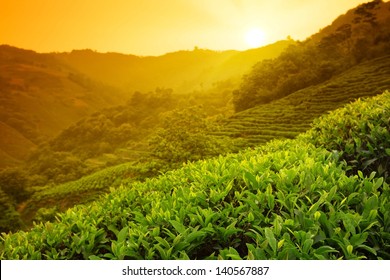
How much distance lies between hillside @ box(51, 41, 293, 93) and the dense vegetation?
1.08 feet

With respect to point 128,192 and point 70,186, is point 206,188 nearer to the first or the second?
point 128,192

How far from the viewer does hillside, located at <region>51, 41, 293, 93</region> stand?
282 inches

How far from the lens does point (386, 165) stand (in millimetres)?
3359

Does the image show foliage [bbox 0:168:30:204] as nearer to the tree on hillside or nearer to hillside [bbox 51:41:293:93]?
hillside [bbox 51:41:293:93]

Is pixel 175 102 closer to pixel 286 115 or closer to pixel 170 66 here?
pixel 170 66

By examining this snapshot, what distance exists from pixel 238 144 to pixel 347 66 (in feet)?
10.5

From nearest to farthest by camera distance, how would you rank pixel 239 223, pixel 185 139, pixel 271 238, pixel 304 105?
pixel 271 238 < pixel 239 223 < pixel 304 105 < pixel 185 139

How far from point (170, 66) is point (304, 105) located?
2800 millimetres

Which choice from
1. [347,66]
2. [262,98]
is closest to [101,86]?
[262,98]

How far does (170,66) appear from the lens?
26.0 feet

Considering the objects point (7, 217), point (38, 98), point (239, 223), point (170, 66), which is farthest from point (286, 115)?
point (7, 217)

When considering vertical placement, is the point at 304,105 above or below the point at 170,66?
below

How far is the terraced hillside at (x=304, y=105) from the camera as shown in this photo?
25.2 feet

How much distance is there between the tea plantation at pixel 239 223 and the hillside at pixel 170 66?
4.46 m
